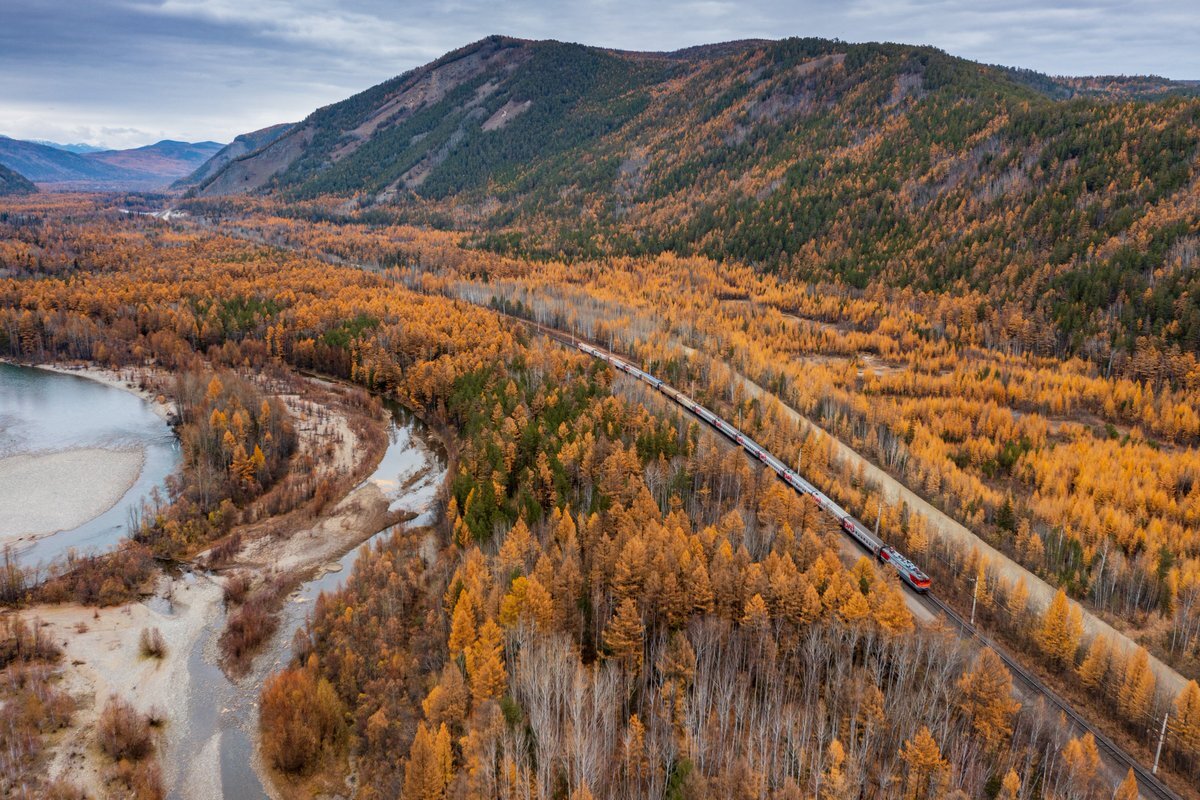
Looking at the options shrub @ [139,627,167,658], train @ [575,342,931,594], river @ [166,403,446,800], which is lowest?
river @ [166,403,446,800]

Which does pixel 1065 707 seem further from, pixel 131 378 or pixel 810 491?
pixel 131 378

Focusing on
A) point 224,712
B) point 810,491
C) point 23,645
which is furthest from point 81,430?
point 810,491

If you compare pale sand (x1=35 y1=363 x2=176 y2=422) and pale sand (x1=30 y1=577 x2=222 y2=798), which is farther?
pale sand (x1=35 y1=363 x2=176 y2=422)

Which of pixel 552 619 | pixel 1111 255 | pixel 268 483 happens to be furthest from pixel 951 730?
pixel 1111 255

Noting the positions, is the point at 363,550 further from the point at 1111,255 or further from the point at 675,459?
the point at 1111,255

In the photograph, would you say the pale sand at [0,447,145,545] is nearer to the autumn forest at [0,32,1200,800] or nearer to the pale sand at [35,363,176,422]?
the autumn forest at [0,32,1200,800]

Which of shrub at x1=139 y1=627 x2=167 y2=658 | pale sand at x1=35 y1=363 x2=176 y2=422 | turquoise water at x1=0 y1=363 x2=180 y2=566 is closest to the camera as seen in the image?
shrub at x1=139 y1=627 x2=167 y2=658

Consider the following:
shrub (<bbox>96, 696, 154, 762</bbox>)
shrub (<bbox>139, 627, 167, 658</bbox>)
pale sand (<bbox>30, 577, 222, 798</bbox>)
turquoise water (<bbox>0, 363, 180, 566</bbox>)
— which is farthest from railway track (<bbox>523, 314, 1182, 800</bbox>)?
turquoise water (<bbox>0, 363, 180, 566</bbox>)
